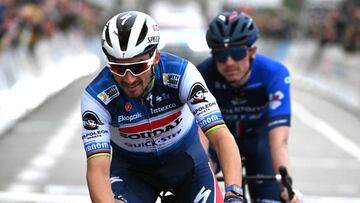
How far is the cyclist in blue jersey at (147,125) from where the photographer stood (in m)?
4.67

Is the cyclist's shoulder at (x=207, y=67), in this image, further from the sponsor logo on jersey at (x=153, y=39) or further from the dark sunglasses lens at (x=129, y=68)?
the dark sunglasses lens at (x=129, y=68)

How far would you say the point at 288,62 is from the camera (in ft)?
109

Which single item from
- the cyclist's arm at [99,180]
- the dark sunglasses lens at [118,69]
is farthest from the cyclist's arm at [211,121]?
the cyclist's arm at [99,180]

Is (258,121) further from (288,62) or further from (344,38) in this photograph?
(288,62)

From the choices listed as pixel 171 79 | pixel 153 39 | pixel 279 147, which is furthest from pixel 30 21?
pixel 153 39

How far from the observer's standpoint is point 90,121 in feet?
15.8

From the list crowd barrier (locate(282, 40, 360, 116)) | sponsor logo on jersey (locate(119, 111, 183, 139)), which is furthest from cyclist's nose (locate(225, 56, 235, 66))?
crowd barrier (locate(282, 40, 360, 116))

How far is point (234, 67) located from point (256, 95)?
16.8 inches

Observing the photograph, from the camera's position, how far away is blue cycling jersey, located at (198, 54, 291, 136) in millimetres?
6125

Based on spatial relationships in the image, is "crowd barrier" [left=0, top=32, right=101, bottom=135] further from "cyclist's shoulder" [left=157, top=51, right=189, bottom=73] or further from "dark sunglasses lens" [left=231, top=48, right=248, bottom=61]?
"cyclist's shoulder" [left=157, top=51, right=189, bottom=73]

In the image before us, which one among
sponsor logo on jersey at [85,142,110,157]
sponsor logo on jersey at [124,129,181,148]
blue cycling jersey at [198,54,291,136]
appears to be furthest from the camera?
blue cycling jersey at [198,54,291,136]

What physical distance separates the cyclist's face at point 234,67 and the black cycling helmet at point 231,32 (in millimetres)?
97

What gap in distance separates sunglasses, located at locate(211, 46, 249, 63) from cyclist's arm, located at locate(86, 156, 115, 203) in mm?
1489

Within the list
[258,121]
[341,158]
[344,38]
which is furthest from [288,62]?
[258,121]
